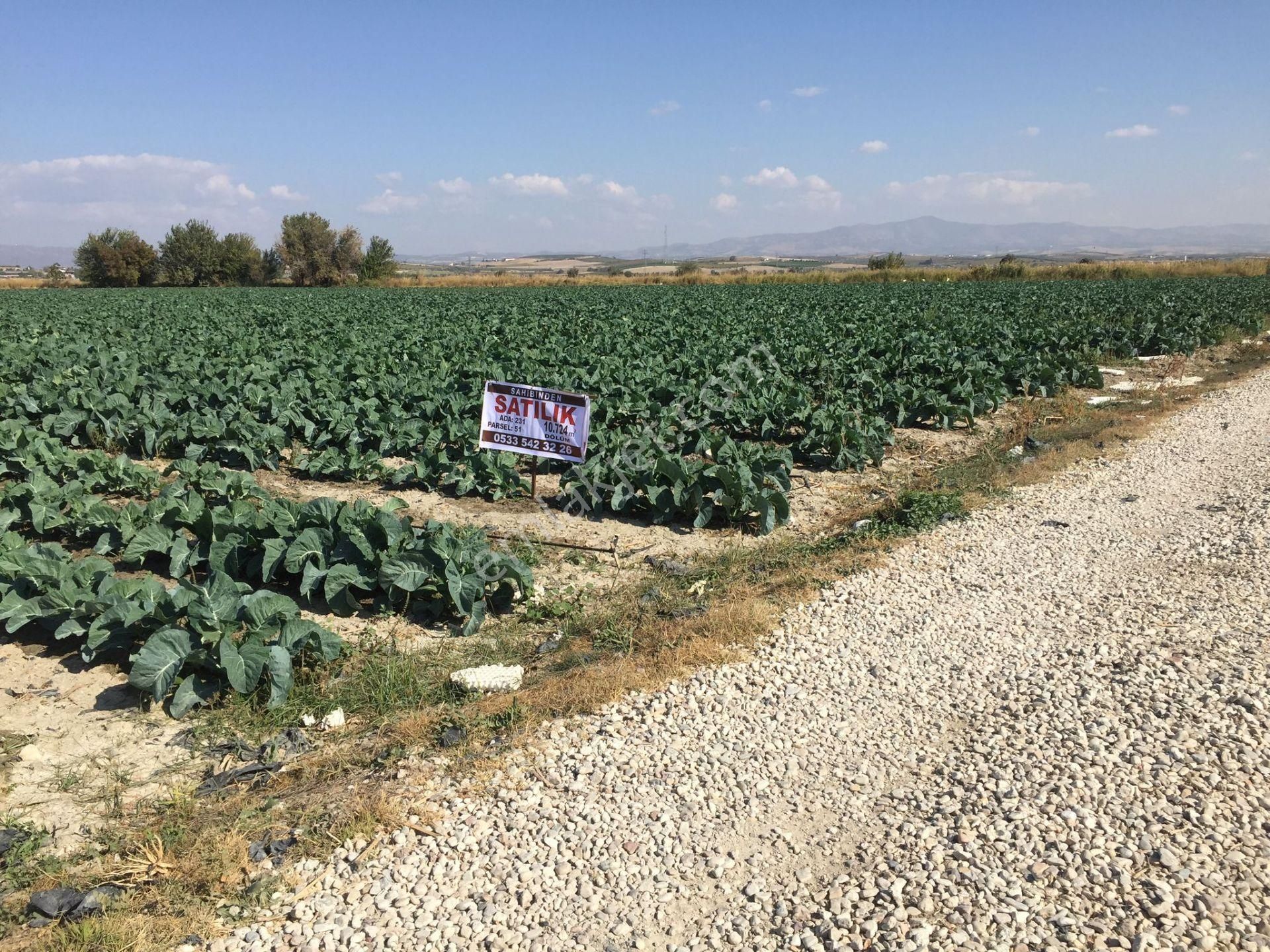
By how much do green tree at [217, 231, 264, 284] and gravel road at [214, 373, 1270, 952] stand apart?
86.9 metres

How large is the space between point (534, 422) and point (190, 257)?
281 ft

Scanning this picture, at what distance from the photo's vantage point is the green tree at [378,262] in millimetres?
82125

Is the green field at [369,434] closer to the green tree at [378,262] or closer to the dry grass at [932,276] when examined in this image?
the dry grass at [932,276]

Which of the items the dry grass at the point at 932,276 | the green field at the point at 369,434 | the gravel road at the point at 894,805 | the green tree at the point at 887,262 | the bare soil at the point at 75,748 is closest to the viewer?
the gravel road at the point at 894,805

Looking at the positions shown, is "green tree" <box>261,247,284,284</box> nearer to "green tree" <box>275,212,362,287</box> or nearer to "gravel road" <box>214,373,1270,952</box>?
"green tree" <box>275,212,362,287</box>

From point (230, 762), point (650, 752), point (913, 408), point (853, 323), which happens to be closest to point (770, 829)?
point (650, 752)

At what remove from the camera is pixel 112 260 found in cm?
7806

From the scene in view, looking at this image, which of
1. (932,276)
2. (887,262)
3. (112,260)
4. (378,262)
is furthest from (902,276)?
(112,260)

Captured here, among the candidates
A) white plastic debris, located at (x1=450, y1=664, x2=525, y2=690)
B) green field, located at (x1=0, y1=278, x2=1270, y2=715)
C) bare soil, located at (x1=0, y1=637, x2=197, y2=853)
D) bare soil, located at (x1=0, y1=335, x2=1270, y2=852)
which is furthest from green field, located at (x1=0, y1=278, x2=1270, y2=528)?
bare soil, located at (x1=0, y1=637, x2=197, y2=853)

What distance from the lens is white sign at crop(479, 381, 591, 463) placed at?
816 centimetres

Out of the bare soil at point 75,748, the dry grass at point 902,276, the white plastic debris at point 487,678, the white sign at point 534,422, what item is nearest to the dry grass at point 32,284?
the dry grass at point 902,276

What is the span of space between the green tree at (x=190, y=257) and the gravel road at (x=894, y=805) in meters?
86.9

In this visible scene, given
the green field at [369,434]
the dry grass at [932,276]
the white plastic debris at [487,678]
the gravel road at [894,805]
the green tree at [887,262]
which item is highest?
the green tree at [887,262]

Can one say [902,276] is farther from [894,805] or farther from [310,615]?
[894,805]
